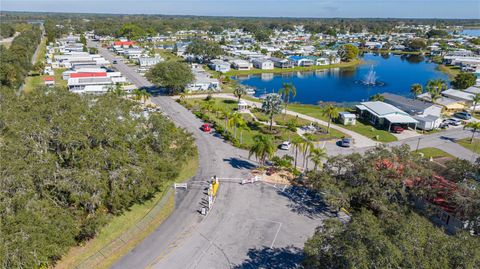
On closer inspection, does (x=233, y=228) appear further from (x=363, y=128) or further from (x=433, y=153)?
(x=363, y=128)

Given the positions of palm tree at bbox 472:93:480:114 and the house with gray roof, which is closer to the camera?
the house with gray roof

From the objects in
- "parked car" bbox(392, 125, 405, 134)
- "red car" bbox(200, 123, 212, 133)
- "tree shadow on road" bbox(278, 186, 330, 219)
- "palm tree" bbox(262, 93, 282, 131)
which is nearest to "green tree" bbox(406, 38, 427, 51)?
"parked car" bbox(392, 125, 405, 134)

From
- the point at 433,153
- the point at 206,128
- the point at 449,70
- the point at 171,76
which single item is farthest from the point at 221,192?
the point at 449,70

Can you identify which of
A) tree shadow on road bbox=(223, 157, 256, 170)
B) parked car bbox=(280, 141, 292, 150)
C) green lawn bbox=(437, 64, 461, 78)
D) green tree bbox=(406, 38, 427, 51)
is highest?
green tree bbox=(406, 38, 427, 51)

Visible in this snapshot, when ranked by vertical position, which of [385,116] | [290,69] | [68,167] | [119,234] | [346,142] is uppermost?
[290,69]

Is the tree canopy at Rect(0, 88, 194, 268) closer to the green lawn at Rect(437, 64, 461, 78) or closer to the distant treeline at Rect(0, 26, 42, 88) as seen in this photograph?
the distant treeline at Rect(0, 26, 42, 88)

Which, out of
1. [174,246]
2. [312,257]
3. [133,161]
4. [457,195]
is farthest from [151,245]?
[457,195]
